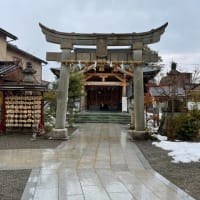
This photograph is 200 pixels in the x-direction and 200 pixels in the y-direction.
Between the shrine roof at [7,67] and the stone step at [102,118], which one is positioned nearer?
the shrine roof at [7,67]

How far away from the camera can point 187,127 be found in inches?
446

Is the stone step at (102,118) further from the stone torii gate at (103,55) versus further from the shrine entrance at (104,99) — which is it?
the stone torii gate at (103,55)

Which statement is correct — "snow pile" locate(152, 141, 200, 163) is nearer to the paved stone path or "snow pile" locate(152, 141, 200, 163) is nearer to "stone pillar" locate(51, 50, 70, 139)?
the paved stone path

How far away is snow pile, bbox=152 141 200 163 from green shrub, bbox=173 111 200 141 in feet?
3.99

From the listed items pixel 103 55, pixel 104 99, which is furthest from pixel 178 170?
pixel 104 99

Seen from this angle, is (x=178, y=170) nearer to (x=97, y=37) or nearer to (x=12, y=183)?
(x=12, y=183)

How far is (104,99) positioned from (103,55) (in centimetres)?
1726

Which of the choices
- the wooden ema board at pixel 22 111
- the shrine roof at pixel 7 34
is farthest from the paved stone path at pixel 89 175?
the shrine roof at pixel 7 34

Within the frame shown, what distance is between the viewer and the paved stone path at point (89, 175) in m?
4.75

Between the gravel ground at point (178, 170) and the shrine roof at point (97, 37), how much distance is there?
4798mm

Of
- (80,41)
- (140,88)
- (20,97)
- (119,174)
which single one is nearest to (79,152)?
(119,174)

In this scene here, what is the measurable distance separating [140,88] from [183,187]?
6877 millimetres

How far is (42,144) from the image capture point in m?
10.6

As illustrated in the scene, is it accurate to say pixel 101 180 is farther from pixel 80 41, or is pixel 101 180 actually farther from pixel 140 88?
pixel 80 41
